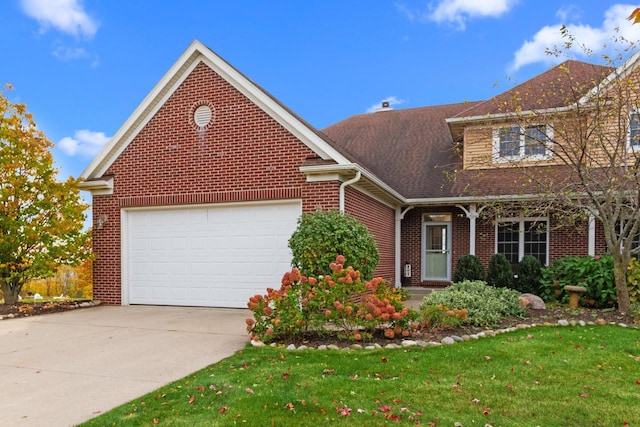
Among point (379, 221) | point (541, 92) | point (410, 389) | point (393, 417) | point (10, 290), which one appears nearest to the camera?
point (393, 417)

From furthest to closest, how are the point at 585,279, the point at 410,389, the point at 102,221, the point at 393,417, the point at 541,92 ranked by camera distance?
1. the point at 541,92
2. the point at 102,221
3. the point at 585,279
4. the point at 410,389
5. the point at 393,417

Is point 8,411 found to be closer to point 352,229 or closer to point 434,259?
point 352,229

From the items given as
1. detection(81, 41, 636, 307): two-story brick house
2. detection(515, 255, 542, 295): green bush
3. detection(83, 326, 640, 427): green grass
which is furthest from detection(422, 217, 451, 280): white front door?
detection(83, 326, 640, 427): green grass

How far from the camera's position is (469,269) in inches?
472

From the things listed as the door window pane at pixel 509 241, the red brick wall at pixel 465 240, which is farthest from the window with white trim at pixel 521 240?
the red brick wall at pixel 465 240

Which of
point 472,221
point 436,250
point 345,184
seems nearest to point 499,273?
point 472,221

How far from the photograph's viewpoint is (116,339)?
691 centimetres

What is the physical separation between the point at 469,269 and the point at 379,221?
2.74m

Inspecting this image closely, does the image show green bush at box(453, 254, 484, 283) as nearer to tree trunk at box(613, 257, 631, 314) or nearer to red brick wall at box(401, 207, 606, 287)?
red brick wall at box(401, 207, 606, 287)

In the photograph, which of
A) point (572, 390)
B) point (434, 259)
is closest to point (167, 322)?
point (572, 390)

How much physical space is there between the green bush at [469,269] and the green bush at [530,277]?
1.07 meters

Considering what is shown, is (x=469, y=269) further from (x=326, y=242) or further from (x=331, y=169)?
(x=326, y=242)

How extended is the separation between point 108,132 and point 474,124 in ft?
33.2

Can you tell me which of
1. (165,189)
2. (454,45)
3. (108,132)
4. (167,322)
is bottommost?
(167,322)
